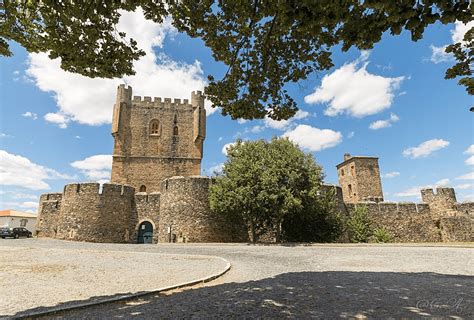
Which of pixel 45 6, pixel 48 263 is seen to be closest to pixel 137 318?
pixel 45 6

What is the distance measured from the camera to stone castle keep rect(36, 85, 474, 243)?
1991 cm

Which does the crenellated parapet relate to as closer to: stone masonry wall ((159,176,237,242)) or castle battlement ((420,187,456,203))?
stone masonry wall ((159,176,237,242))

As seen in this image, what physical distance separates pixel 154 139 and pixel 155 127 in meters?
1.72

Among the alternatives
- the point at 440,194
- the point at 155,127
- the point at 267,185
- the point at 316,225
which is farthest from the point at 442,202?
the point at 155,127

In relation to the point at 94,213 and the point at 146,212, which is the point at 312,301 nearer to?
the point at 146,212

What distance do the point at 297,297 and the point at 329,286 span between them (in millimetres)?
1168

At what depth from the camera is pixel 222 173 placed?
65.2 ft

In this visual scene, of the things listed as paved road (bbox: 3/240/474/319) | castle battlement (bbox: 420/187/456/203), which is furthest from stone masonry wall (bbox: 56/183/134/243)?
castle battlement (bbox: 420/187/456/203)

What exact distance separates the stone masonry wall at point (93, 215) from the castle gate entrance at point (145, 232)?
1011mm

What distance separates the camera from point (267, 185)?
55.1 feet

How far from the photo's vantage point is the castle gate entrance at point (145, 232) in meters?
23.3

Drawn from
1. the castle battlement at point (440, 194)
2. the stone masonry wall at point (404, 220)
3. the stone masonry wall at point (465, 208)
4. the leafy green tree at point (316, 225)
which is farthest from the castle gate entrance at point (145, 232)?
the stone masonry wall at point (465, 208)

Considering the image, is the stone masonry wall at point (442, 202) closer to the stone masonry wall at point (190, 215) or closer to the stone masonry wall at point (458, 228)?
the stone masonry wall at point (458, 228)

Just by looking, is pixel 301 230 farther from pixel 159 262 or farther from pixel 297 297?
pixel 297 297
